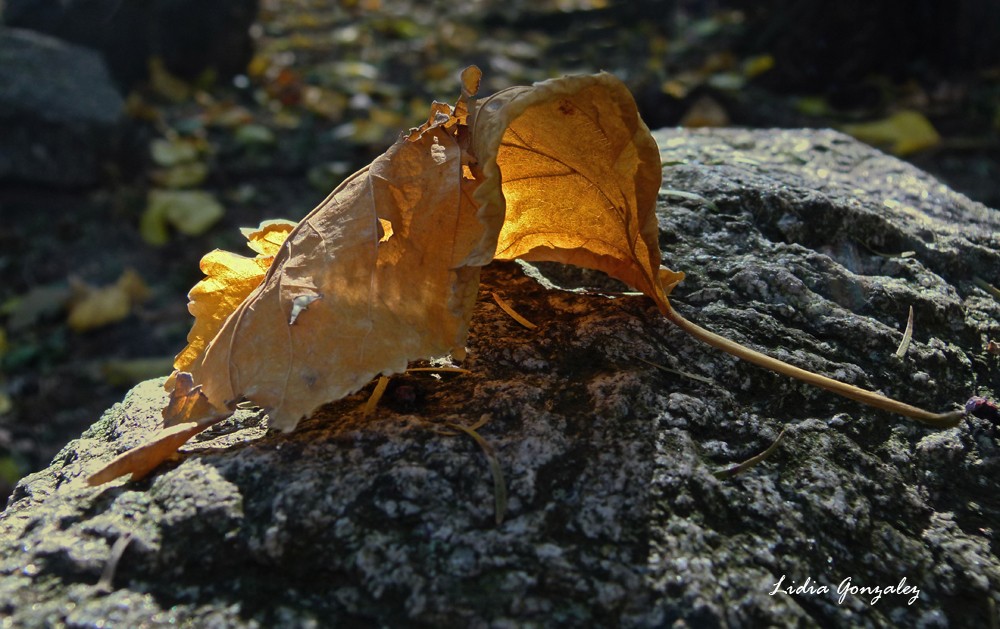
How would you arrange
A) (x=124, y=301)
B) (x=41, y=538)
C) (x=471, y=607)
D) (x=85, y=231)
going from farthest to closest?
(x=85, y=231) → (x=124, y=301) → (x=41, y=538) → (x=471, y=607)

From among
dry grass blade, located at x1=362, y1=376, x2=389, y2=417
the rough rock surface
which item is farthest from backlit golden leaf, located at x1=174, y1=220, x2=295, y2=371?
dry grass blade, located at x1=362, y1=376, x2=389, y2=417

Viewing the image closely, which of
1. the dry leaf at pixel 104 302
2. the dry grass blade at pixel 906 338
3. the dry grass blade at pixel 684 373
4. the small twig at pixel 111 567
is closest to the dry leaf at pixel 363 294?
the small twig at pixel 111 567

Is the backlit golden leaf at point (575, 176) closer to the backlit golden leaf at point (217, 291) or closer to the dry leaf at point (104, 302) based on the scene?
the backlit golden leaf at point (217, 291)

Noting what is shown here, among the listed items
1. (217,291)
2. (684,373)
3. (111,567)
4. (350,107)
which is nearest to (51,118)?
(350,107)

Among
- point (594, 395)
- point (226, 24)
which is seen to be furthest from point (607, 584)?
point (226, 24)

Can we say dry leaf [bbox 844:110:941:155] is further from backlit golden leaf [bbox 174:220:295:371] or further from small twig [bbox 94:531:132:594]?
small twig [bbox 94:531:132:594]

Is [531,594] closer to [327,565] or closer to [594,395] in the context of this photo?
[327,565]
